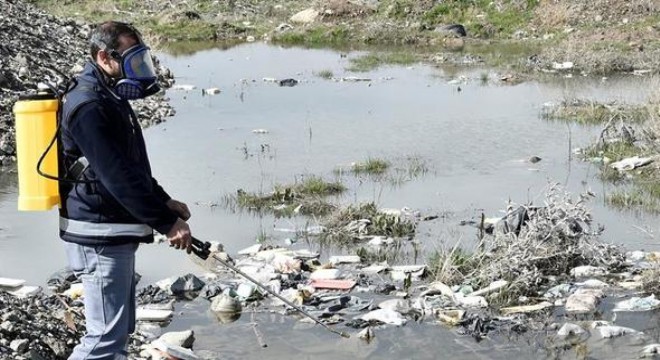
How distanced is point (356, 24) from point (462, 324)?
936 inches

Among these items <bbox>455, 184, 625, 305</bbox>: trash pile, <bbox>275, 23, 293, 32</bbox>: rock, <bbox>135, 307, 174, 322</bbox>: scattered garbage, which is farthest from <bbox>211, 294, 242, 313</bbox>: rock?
<bbox>275, 23, 293, 32</bbox>: rock

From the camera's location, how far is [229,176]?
11.1 m

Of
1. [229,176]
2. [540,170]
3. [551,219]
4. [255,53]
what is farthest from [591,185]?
[255,53]

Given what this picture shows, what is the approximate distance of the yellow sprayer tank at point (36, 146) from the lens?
159 inches

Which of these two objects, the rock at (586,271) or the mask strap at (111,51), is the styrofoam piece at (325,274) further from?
the mask strap at (111,51)

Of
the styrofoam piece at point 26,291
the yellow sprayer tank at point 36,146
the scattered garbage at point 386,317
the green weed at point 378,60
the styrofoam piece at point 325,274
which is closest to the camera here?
the yellow sprayer tank at point 36,146

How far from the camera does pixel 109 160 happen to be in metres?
3.92

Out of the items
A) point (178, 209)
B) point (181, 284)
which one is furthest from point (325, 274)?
point (178, 209)

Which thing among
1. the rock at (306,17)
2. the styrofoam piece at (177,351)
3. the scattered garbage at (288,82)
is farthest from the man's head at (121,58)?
the rock at (306,17)

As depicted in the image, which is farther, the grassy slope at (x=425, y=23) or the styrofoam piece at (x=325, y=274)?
the grassy slope at (x=425, y=23)

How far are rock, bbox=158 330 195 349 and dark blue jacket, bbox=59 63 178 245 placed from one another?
6.27 ft

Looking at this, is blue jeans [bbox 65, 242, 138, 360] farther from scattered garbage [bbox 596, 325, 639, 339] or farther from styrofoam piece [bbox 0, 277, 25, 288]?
scattered garbage [bbox 596, 325, 639, 339]

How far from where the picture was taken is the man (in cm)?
399

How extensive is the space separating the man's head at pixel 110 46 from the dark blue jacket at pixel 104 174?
0.16 feet
